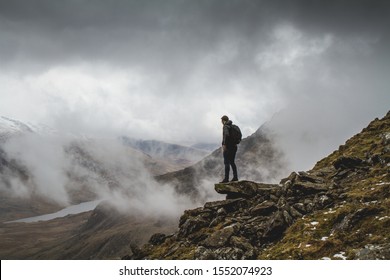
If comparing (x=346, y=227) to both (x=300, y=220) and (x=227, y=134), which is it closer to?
(x=300, y=220)

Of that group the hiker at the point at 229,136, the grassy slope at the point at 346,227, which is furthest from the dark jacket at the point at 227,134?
the grassy slope at the point at 346,227

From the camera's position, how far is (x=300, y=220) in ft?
64.0

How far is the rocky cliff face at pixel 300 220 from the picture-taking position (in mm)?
15984

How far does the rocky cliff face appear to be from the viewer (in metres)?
16.0

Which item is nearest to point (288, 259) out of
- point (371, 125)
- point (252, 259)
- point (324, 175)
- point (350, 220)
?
point (252, 259)

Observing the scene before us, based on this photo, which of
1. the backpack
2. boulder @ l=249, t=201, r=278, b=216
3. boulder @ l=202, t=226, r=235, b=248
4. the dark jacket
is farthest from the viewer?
the backpack

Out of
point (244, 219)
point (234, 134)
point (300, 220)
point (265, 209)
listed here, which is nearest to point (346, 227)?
point (300, 220)

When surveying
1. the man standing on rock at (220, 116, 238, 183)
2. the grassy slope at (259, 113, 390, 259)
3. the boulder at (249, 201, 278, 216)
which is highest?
the man standing on rock at (220, 116, 238, 183)

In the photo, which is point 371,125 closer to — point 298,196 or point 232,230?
point 298,196

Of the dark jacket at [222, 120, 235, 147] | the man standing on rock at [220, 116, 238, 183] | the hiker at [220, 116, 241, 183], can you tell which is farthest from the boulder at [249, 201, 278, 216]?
the dark jacket at [222, 120, 235, 147]

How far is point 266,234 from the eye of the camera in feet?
62.7

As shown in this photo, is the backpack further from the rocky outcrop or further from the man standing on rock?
the rocky outcrop

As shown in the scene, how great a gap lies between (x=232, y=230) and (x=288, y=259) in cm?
458

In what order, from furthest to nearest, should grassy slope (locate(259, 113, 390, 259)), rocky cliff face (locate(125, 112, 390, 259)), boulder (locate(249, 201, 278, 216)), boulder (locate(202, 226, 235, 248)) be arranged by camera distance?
boulder (locate(249, 201, 278, 216)), boulder (locate(202, 226, 235, 248)), rocky cliff face (locate(125, 112, 390, 259)), grassy slope (locate(259, 113, 390, 259))
